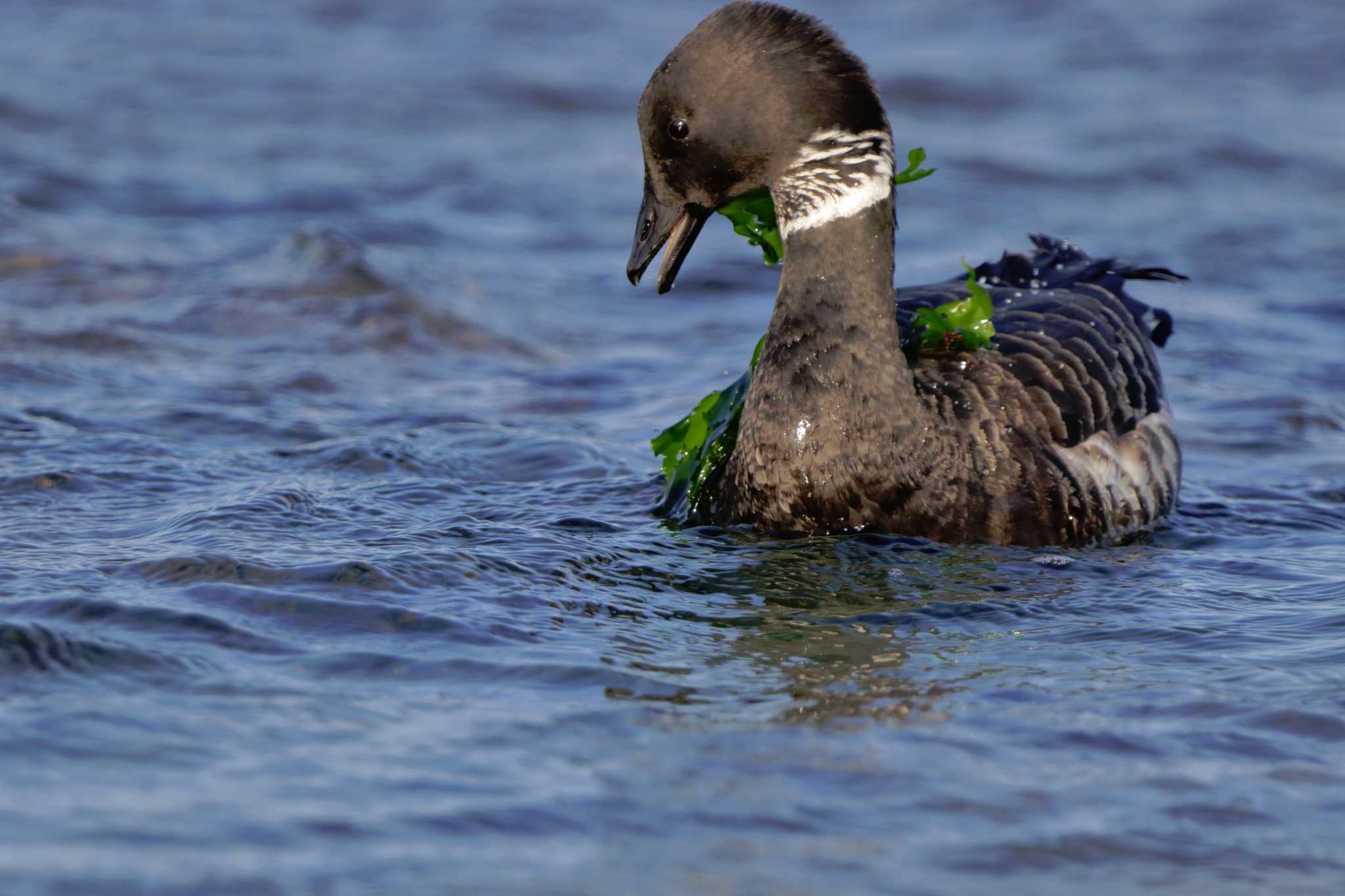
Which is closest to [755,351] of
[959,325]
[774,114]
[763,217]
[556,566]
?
[763,217]

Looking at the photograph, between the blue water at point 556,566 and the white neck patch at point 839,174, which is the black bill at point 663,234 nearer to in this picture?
the white neck patch at point 839,174

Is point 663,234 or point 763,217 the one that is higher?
point 763,217

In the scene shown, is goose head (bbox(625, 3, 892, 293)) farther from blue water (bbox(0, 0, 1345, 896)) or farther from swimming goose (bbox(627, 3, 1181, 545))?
blue water (bbox(0, 0, 1345, 896))

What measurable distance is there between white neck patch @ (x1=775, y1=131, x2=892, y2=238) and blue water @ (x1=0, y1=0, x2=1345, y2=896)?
1.27m

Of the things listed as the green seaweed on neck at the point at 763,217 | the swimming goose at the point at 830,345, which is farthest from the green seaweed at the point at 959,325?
the green seaweed on neck at the point at 763,217

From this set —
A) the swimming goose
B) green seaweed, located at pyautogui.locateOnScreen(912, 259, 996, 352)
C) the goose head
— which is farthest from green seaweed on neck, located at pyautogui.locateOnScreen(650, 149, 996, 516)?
the goose head

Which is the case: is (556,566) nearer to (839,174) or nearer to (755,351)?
(755,351)

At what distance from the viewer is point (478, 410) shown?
29.0ft

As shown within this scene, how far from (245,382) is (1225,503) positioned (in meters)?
4.75

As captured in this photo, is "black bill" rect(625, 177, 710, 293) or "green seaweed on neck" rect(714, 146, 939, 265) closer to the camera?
"black bill" rect(625, 177, 710, 293)

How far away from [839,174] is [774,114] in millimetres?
321

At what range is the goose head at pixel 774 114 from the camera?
21.1 feet

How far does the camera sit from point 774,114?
6.44 metres

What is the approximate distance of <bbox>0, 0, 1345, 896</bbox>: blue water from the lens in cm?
427
